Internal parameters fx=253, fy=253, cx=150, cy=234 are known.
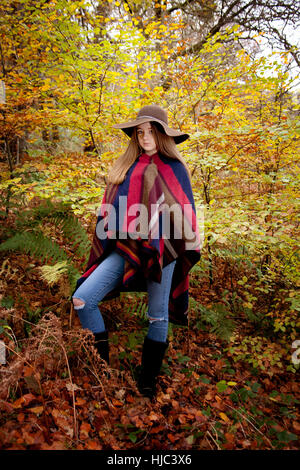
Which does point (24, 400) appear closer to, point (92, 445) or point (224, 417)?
point (92, 445)

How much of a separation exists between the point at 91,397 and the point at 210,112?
14.3 feet

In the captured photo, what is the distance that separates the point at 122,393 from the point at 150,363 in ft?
1.12

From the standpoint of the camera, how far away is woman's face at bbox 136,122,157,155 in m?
2.08

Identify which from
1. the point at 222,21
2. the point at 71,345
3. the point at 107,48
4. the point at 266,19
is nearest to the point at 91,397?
the point at 71,345

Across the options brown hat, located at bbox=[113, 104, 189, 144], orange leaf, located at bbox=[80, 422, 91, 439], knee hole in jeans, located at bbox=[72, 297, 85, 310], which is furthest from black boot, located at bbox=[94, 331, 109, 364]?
brown hat, located at bbox=[113, 104, 189, 144]

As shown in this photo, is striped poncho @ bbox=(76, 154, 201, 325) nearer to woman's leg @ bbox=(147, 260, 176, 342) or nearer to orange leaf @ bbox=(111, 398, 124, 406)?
woman's leg @ bbox=(147, 260, 176, 342)

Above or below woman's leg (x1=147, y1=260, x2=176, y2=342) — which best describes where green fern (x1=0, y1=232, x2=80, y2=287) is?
above

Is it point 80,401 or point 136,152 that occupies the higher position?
point 136,152

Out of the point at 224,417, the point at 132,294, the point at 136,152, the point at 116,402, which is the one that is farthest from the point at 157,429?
the point at 136,152

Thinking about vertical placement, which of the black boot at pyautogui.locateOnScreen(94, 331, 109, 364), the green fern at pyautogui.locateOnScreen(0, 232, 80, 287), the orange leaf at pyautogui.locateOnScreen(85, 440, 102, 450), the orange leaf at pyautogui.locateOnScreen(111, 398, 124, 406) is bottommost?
the orange leaf at pyautogui.locateOnScreen(85, 440, 102, 450)

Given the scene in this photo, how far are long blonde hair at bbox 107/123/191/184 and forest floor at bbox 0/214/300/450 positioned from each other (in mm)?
1197

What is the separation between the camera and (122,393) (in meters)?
2.11

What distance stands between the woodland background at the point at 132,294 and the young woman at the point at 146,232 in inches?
12.1
